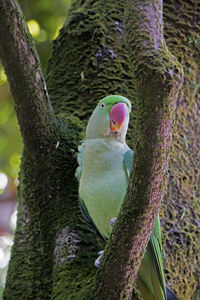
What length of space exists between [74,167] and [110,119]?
1.10 feet

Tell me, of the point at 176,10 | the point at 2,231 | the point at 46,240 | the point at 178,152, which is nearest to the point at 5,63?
the point at 46,240

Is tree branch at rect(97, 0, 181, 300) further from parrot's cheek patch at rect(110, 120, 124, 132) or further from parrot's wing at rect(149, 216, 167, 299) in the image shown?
parrot's cheek patch at rect(110, 120, 124, 132)

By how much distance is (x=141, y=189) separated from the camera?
162cm

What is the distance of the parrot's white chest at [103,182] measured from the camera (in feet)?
7.84

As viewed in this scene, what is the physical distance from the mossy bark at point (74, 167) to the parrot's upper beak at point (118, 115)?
25 cm

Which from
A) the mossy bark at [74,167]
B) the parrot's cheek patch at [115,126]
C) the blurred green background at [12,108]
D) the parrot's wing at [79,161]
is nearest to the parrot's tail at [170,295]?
the mossy bark at [74,167]

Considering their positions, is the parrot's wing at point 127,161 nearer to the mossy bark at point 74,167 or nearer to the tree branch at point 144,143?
the mossy bark at point 74,167

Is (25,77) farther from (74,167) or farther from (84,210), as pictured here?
(84,210)

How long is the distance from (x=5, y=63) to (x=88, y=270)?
103 cm

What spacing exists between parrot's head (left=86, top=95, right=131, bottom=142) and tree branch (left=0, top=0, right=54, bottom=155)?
0.81 ft

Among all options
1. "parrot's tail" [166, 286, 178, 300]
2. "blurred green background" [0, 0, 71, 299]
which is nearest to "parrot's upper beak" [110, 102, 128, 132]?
"parrot's tail" [166, 286, 178, 300]

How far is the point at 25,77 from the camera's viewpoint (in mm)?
2252

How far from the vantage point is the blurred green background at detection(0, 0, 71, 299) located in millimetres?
4512

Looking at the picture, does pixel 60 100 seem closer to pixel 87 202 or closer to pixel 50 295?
pixel 87 202
